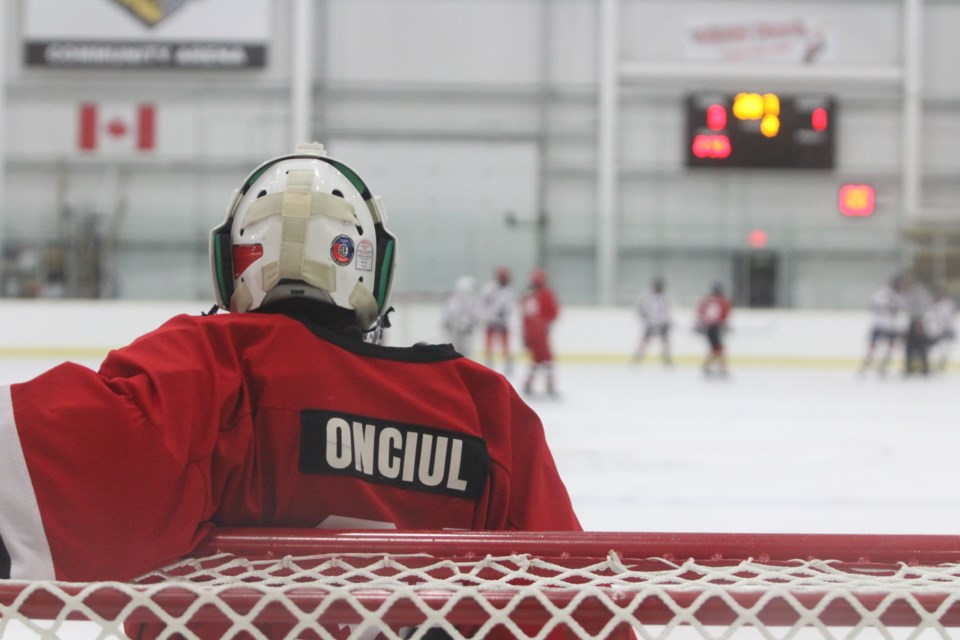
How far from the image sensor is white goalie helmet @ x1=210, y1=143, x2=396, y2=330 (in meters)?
1.15

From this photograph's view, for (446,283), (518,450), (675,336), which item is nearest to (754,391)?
(675,336)

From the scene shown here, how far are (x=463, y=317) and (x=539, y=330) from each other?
8.48 ft

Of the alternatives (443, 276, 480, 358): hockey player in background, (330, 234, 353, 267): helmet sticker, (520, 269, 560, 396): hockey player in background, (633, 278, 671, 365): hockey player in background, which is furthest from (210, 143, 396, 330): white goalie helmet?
(633, 278, 671, 365): hockey player in background

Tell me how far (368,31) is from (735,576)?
49.1 feet

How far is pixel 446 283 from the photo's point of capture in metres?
12.9

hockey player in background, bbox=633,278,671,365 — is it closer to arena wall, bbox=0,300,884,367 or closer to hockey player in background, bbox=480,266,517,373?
arena wall, bbox=0,300,884,367

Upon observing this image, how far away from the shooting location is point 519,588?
86 cm

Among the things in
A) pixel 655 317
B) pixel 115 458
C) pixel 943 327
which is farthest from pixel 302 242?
pixel 943 327

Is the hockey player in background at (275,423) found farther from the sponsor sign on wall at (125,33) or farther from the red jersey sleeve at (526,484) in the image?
the sponsor sign on wall at (125,33)

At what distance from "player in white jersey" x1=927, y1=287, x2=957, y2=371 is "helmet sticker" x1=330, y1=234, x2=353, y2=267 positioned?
11545mm

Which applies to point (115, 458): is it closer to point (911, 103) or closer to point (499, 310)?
point (499, 310)

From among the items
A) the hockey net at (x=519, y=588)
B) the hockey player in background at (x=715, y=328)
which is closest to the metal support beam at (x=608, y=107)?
the hockey player in background at (x=715, y=328)

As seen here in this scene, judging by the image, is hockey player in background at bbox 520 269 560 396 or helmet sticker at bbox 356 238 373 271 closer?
helmet sticker at bbox 356 238 373 271

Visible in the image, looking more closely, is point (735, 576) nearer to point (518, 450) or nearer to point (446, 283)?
point (518, 450)
